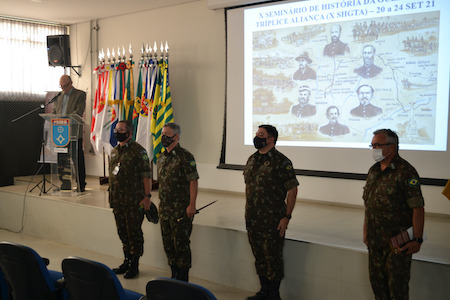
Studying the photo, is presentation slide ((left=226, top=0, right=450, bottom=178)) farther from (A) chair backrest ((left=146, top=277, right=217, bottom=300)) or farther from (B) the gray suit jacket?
(A) chair backrest ((left=146, top=277, right=217, bottom=300))

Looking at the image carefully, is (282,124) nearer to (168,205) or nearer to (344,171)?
(344,171)

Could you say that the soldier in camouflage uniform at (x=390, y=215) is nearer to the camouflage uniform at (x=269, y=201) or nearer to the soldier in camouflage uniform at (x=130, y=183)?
the camouflage uniform at (x=269, y=201)

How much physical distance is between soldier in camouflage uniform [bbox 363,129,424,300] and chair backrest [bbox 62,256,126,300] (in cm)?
167

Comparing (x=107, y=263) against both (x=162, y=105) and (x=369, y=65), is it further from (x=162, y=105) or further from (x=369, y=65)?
(x=369, y=65)

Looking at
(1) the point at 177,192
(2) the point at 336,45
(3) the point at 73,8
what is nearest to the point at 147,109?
(3) the point at 73,8

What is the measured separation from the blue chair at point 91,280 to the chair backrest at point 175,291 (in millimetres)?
271

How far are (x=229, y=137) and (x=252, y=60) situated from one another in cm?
112

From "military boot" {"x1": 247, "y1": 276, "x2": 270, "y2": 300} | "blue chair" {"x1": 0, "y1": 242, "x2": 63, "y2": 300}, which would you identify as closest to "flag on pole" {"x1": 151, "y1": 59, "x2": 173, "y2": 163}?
"military boot" {"x1": 247, "y1": 276, "x2": 270, "y2": 300}

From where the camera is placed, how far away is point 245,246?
13.4 ft

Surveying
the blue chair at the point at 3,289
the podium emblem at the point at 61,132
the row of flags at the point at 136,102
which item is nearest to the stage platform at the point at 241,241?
the podium emblem at the point at 61,132

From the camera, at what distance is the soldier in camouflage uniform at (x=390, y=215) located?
2.76 m

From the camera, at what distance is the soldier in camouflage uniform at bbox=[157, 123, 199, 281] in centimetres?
378

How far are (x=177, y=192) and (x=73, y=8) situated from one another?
4665 millimetres

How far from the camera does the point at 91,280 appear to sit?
2.22 meters
